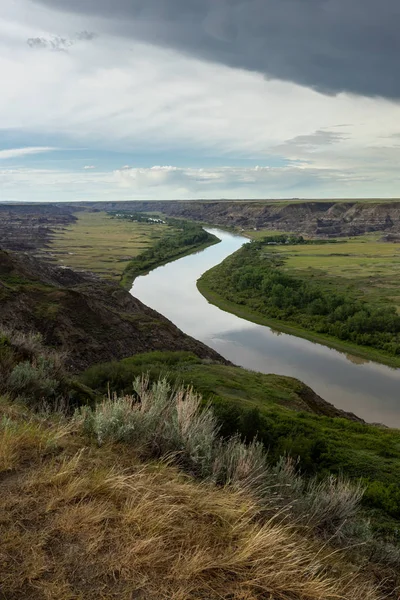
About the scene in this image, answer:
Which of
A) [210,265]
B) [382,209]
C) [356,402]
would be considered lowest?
[356,402]

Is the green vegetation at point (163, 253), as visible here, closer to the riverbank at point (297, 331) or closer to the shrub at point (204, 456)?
the riverbank at point (297, 331)

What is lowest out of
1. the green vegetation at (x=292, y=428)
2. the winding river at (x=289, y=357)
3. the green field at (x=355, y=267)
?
the winding river at (x=289, y=357)

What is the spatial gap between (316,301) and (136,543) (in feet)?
168

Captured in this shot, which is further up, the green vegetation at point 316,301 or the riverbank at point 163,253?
the riverbank at point 163,253

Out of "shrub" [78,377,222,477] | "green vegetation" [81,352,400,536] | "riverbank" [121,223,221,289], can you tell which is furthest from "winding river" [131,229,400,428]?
"shrub" [78,377,222,477]

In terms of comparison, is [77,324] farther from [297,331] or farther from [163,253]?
[163,253]

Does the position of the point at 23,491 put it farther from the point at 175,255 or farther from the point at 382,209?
the point at 382,209

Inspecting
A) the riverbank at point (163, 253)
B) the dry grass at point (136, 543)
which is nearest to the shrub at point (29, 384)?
the dry grass at point (136, 543)

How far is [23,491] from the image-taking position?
4.77m

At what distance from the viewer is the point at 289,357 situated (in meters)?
40.1

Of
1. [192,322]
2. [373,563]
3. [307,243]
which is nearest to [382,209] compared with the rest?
[307,243]

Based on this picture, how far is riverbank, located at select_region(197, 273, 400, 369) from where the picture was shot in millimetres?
39109

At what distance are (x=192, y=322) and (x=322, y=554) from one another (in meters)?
45.8

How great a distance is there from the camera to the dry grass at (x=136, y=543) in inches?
145
